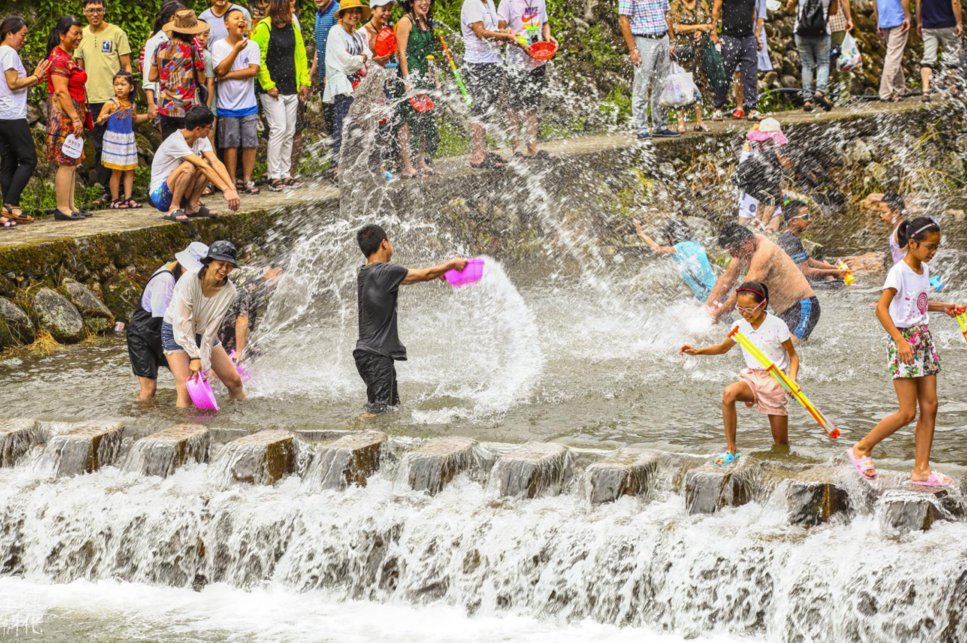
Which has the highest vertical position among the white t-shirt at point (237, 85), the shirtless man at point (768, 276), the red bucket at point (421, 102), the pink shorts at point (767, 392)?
the white t-shirt at point (237, 85)

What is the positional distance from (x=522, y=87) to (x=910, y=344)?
26.1ft

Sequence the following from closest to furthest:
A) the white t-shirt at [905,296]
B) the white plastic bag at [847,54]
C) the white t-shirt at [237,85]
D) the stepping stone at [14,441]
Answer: the white t-shirt at [905,296] → the stepping stone at [14,441] → the white t-shirt at [237,85] → the white plastic bag at [847,54]

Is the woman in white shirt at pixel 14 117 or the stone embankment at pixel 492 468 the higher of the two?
the woman in white shirt at pixel 14 117

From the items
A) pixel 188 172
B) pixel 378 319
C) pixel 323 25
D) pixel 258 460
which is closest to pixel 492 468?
pixel 258 460

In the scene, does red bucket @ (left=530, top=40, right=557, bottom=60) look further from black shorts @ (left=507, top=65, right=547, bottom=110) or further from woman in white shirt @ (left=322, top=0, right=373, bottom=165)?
woman in white shirt @ (left=322, top=0, right=373, bottom=165)

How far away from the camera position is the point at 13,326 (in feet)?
37.8

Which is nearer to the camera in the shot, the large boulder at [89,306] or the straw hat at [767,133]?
the large boulder at [89,306]

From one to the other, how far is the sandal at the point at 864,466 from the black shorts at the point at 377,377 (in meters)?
3.17

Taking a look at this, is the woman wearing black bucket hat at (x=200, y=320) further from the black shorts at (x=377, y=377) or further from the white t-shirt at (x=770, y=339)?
the white t-shirt at (x=770, y=339)

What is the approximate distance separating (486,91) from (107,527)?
24.6 ft

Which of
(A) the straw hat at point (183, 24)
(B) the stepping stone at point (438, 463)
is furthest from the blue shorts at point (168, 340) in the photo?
(A) the straw hat at point (183, 24)

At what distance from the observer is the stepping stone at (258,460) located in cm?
796

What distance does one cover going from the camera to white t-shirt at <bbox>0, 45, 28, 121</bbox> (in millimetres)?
12164

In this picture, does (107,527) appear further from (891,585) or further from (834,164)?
(834,164)
